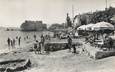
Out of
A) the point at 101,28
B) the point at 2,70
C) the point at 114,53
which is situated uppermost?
the point at 101,28

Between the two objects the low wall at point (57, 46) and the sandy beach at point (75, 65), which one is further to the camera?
the low wall at point (57, 46)

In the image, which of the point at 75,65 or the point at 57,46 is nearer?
the point at 75,65

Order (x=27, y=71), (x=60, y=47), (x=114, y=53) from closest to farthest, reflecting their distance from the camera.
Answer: (x=27, y=71)
(x=114, y=53)
(x=60, y=47)

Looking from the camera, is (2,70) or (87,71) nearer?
(87,71)

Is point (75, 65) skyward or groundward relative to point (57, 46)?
groundward

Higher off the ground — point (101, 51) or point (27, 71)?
point (101, 51)

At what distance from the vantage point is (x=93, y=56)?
72.8ft

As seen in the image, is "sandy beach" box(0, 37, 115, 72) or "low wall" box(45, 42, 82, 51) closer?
"sandy beach" box(0, 37, 115, 72)

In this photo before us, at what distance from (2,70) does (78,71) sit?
7625 millimetres

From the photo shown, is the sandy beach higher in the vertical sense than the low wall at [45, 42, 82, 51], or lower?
lower

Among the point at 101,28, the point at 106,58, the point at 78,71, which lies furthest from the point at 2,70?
the point at 101,28

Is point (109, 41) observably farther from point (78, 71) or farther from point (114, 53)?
point (78, 71)

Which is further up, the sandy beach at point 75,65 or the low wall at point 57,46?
the low wall at point 57,46

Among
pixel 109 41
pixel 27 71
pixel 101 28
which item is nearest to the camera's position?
pixel 27 71
